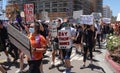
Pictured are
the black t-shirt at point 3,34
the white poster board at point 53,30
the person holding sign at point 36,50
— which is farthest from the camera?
the white poster board at point 53,30

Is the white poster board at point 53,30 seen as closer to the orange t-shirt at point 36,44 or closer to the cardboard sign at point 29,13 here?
the cardboard sign at point 29,13

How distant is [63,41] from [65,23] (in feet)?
2.38

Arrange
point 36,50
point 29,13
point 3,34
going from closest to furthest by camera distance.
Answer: point 36,50 < point 3,34 < point 29,13

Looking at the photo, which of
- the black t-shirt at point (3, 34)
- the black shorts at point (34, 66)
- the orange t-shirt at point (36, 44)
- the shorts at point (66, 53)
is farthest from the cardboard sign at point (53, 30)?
the black shorts at point (34, 66)

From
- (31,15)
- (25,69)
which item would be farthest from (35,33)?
(31,15)

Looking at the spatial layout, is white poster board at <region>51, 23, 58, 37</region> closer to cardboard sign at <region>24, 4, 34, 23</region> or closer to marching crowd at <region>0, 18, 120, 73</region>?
marching crowd at <region>0, 18, 120, 73</region>

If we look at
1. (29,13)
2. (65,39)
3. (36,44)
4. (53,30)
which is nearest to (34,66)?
(36,44)

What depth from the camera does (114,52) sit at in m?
15.6

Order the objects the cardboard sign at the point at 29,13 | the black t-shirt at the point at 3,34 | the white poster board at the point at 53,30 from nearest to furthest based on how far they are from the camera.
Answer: the black t-shirt at the point at 3,34
the white poster board at the point at 53,30
the cardboard sign at the point at 29,13

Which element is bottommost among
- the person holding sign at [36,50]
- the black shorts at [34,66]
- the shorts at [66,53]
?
the shorts at [66,53]

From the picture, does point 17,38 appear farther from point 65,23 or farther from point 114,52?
point 114,52

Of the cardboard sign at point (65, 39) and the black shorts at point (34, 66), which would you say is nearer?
the black shorts at point (34, 66)

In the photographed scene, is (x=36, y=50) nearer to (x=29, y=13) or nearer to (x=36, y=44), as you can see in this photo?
(x=36, y=44)

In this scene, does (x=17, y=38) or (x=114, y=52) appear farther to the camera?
(x=114, y=52)
